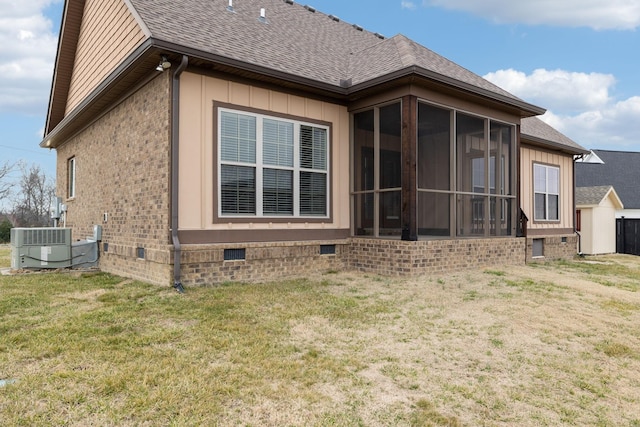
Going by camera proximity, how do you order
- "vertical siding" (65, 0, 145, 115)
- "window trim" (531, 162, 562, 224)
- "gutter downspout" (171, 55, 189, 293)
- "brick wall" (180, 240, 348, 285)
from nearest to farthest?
1. "gutter downspout" (171, 55, 189, 293)
2. "brick wall" (180, 240, 348, 285)
3. "vertical siding" (65, 0, 145, 115)
4. "window trim" (531, 162, 562, 224)

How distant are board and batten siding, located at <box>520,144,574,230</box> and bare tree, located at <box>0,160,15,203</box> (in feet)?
117

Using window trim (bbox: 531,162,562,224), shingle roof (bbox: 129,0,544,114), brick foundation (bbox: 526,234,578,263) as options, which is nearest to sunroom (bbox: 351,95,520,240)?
shingle roof (bbox: 129,0,544,114)

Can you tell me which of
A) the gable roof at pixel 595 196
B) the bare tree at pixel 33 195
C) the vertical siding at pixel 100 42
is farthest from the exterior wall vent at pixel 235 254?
the bare tree at pixel 33 195

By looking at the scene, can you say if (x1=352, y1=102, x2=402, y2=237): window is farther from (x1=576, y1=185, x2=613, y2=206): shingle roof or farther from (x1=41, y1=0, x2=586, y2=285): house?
(x1=576, y1=185, x2=613, y2=206): shingle roof

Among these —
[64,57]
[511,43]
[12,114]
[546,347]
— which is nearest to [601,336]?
[546,347]

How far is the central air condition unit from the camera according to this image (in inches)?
345

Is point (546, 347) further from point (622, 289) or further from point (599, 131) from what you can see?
point (599, 131)

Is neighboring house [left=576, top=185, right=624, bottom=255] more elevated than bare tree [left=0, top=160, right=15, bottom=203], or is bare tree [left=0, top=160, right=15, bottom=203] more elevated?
bare tree [left=0, top=160, right=15, bottom=203]

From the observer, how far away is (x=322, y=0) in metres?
15.2

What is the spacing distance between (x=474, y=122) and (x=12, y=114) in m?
57.4

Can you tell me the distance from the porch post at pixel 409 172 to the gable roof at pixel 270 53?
2.02 feet

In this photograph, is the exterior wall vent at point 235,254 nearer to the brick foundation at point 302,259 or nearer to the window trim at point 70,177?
the brick foundation at point 302,259

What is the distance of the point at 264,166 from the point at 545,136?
376 inches

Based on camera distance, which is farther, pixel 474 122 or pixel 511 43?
pixel 511 43
